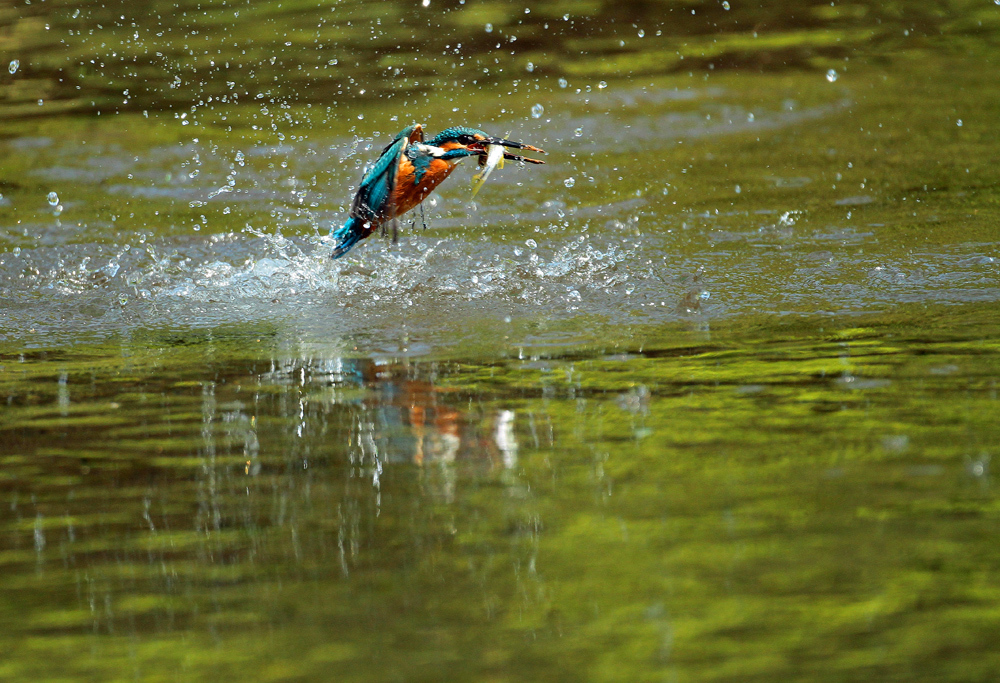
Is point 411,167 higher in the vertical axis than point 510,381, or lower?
higher

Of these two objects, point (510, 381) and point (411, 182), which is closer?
point (510, 381)

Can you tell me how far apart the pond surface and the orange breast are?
499 millimetres

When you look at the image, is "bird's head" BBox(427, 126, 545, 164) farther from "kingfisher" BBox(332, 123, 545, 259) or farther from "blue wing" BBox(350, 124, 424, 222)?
"blue wing" BBox(350, 124, 424, 222)

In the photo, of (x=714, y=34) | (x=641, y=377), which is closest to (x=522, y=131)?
(x=714, y=34)

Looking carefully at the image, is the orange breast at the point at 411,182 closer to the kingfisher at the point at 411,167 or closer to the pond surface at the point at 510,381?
the kingfisher at the point at 411,167

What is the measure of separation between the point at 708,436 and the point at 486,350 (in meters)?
1.33

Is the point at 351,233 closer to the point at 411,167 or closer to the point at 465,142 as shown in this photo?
the point at 411,167

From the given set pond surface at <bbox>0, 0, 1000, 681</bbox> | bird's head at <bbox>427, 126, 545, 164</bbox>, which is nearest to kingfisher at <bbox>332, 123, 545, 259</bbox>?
bird's head at <bbox>427, 126, 545, 164</bbox>

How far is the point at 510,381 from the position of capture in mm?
3939

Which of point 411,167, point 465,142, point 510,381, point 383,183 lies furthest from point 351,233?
point 510,381

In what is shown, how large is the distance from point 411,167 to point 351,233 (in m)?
0.48

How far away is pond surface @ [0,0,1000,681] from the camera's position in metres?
2.26

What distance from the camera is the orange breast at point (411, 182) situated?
4645 millimetres

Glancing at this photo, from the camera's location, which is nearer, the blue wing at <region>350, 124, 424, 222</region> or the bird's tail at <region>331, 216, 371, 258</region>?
the blue wing at <region>350, 124, 424, 222</region>
